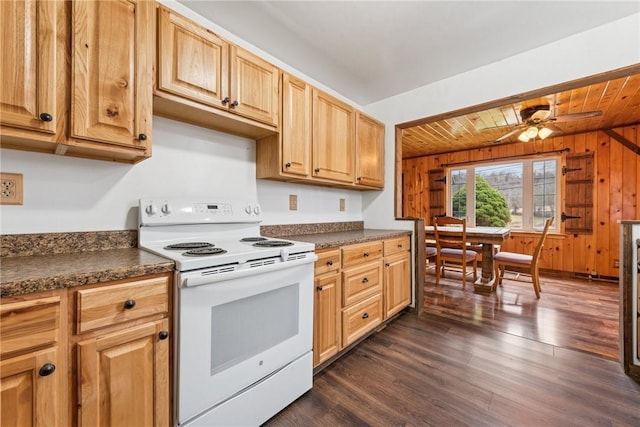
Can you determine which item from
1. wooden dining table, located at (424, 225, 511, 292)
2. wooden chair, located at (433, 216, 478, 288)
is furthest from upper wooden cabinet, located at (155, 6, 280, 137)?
wooden dining table, located at (424, 225, 511, 292)

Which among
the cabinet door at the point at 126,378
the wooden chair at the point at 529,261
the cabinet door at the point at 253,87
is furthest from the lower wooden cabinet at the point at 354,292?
the wooden chair at the point at 529,261

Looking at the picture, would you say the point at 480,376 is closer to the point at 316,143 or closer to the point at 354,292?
the point at 354,292

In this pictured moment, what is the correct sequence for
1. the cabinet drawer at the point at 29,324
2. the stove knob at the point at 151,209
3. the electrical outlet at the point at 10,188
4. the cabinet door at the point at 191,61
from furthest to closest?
1. the stove knob at the point at 151,209
2. the cabinet door at the point at 191,61
3. the electrical outlet at the point at 10,188
4. the cabinet drawer at the point at 29,324

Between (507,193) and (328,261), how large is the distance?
15.6 ft

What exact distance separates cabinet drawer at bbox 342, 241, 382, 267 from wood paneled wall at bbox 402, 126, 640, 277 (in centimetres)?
396

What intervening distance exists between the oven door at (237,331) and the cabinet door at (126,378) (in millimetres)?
69

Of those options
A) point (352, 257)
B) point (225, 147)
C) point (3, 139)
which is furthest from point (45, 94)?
point (352, 257)

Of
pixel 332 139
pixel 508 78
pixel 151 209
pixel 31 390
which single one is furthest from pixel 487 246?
pixel 31 390

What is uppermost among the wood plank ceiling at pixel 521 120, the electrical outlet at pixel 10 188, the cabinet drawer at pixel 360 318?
the wood plank ceiling at pixel 521 120

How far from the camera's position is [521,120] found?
3.69m

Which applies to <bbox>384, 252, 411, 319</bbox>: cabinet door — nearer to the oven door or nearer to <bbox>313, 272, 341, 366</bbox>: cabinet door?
<bbox>313, 272, 341, 366</bbox>: cabinet door

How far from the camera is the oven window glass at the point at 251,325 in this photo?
119 centimetres

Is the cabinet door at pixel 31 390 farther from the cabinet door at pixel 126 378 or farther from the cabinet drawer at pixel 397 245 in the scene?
the cabinet drawer at pixel 397 245

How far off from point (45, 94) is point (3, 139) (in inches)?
10.5
